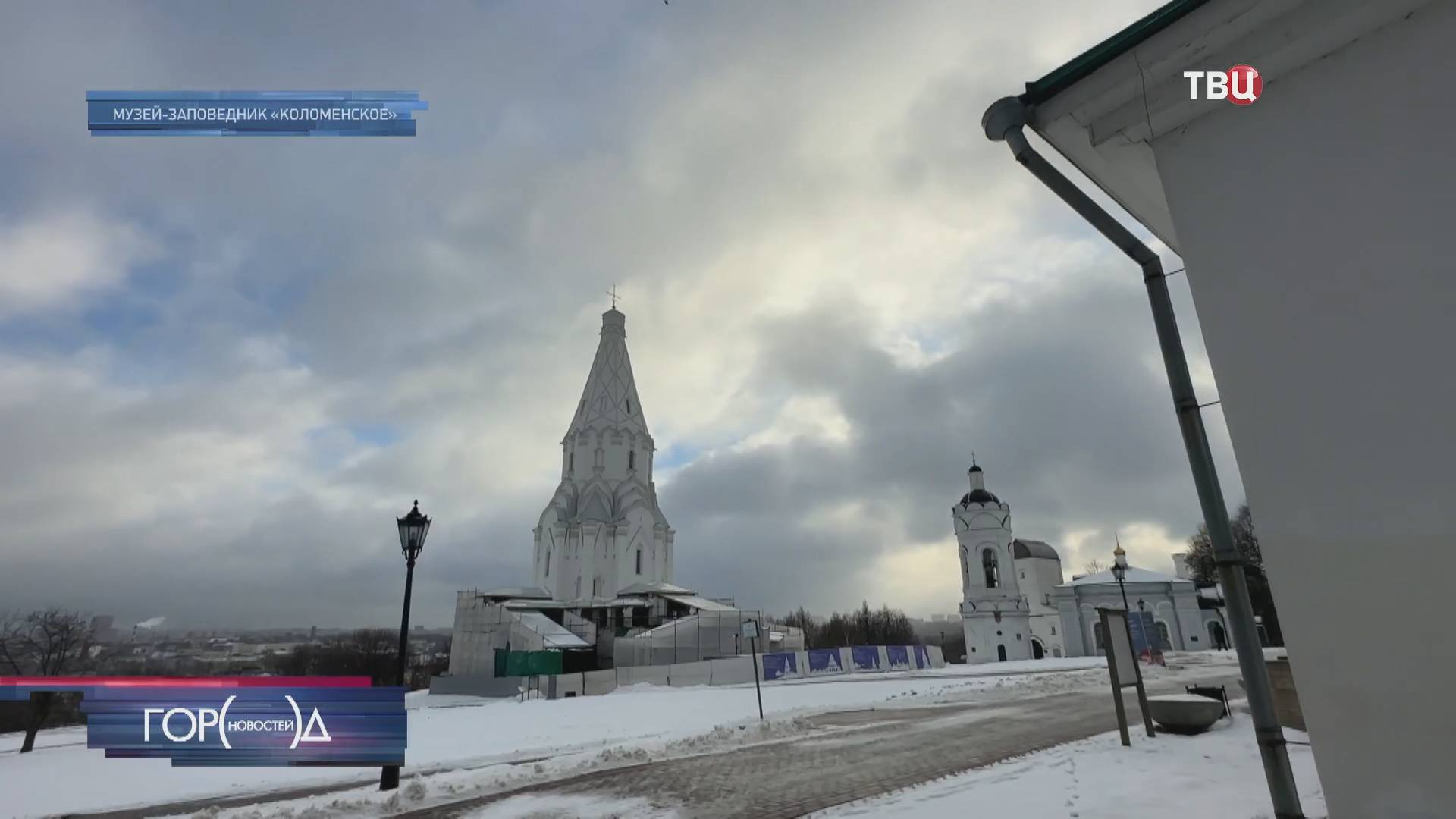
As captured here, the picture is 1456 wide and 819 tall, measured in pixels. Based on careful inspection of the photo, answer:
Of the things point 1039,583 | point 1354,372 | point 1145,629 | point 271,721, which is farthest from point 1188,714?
point 1039,583

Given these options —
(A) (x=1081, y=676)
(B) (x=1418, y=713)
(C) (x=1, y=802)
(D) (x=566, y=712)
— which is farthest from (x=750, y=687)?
(B) (x=1418, y=713)

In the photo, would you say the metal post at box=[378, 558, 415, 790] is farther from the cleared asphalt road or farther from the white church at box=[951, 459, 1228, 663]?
the white church at box=[951, 459, 1228, 663]

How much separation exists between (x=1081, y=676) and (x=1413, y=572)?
2403 cm

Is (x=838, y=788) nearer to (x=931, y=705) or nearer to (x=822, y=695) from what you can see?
(x=931, y=705)

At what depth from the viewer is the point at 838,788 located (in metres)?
7.39

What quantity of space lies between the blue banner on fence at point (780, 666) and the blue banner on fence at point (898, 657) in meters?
7.05

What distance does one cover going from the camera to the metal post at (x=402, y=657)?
27.5 feet

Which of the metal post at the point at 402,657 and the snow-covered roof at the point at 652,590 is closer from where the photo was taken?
the metal post at the point at 402,657

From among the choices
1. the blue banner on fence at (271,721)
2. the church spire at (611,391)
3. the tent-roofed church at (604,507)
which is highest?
the church spire at (611,391)

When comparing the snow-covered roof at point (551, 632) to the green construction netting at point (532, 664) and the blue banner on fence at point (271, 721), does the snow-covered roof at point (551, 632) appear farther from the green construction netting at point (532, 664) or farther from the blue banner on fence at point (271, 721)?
the blue banner on fence at point (271, 721)

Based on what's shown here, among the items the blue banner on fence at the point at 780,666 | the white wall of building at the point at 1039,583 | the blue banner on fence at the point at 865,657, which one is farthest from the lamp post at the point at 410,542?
the white wall of building at the point at 1039,583

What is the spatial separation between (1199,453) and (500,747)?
12.2 m

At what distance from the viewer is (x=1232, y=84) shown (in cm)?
377

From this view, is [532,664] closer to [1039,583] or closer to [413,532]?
[413,532]
